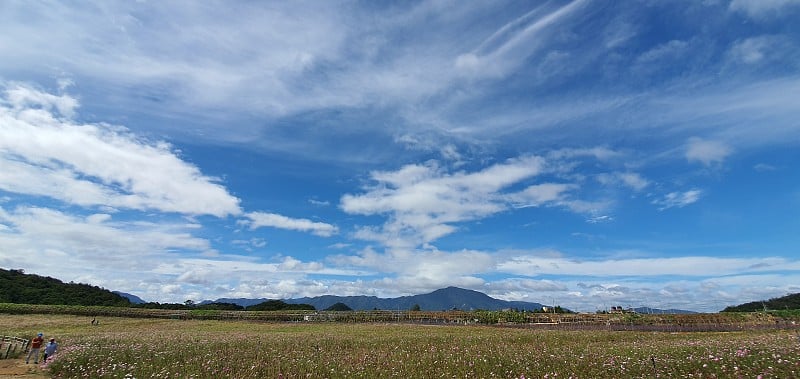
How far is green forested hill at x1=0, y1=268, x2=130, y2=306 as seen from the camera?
10769 centimetres

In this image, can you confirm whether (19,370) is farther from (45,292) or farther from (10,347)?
(45,292)

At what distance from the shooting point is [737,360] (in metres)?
11.1

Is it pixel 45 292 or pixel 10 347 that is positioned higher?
pixel 45 292

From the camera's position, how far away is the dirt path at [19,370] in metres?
17.8

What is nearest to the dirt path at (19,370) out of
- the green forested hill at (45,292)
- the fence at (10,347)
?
the fence at (10,347)

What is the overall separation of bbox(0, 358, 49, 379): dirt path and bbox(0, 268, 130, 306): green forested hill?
10766 cm

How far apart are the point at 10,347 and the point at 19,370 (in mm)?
6889

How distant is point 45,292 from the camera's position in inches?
4500

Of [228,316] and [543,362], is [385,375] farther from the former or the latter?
[228,316]

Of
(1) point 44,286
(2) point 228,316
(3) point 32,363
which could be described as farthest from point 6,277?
(3) point 32,363

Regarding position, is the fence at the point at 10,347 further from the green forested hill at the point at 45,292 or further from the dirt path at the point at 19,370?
the green forested hill at the point at 45,292

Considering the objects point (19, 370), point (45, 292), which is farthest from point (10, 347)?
point (45, 292)

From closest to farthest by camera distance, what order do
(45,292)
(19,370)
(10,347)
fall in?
(19,370) < (10,347) < (45,292)

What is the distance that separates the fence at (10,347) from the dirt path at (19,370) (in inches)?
54.5
